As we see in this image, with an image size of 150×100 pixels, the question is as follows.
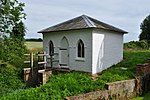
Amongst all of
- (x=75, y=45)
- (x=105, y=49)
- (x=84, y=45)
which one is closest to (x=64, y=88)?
(x=84, y=45)

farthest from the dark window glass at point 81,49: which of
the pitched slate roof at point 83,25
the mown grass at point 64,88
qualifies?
the mown grass at point 64,88

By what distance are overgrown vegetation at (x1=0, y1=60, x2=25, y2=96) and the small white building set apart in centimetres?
532

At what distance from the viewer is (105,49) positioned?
63.0ft

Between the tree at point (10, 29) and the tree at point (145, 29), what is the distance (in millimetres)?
45095

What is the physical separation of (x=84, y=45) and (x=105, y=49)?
2095 mm

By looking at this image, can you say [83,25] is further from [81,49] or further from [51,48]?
[51,48]

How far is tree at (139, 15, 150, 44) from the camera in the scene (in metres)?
54.0

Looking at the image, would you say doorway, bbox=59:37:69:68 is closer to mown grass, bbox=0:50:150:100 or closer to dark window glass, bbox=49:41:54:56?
dark window glass, bbox=49:41:54:56

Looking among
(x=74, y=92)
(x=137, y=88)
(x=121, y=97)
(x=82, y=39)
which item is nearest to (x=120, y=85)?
(x=121, y=97)

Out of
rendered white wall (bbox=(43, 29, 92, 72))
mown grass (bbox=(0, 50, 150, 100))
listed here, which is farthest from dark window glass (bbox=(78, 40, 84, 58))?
mown grass (bbox=(0, 50, 150, 100))

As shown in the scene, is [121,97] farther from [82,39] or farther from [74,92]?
[82,39]

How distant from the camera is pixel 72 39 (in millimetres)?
19359

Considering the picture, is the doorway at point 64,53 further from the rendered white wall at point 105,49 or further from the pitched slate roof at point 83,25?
the rendered white wall at point 105,49

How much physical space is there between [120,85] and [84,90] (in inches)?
104
